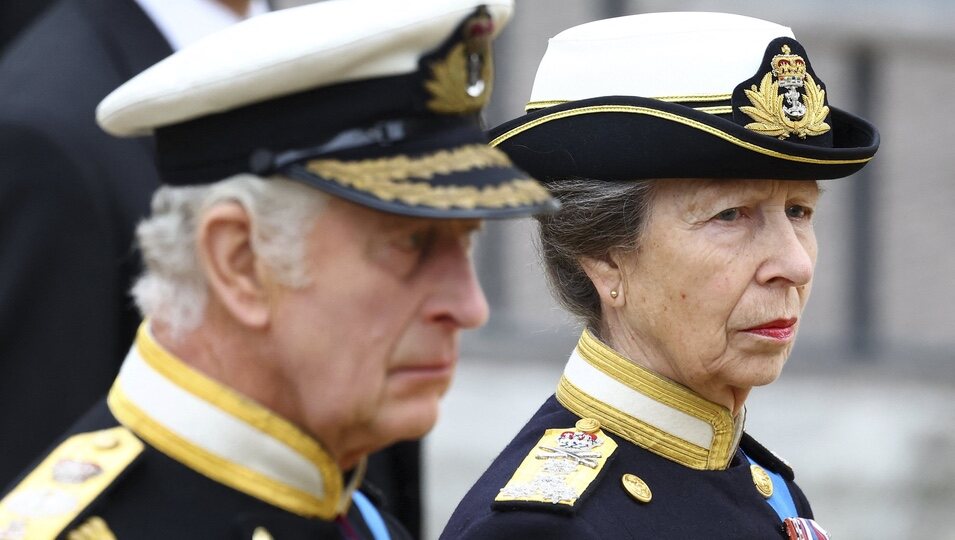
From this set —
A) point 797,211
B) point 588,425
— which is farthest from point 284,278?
point 797,211

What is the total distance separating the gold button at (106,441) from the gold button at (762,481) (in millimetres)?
1720

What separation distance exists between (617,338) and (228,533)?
1.44 metres

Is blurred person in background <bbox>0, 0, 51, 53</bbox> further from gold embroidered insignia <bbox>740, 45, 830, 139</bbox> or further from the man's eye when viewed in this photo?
the man's eye

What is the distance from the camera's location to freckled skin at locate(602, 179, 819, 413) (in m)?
3.72

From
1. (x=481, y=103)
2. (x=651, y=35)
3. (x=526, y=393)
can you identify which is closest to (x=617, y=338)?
(x=651, y=35)

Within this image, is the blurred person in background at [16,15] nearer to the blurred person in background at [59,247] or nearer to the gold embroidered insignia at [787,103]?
the blurred person in background at [59,247]

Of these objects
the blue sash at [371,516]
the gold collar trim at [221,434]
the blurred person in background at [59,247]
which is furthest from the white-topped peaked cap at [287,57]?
the blurred person in background at [59,247]

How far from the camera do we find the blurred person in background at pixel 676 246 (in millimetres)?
3703

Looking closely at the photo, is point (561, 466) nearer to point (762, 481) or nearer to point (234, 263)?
point (762, 481)

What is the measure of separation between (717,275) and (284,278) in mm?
1375

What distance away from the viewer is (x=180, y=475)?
2.63 metres

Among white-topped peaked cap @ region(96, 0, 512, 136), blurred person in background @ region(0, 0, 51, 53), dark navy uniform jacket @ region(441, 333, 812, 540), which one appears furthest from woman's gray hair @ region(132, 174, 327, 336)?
blurred person in background @ region(0, 0, 51, 53)

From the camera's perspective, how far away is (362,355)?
8.50 ft

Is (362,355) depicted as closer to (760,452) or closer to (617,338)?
(617,338)
